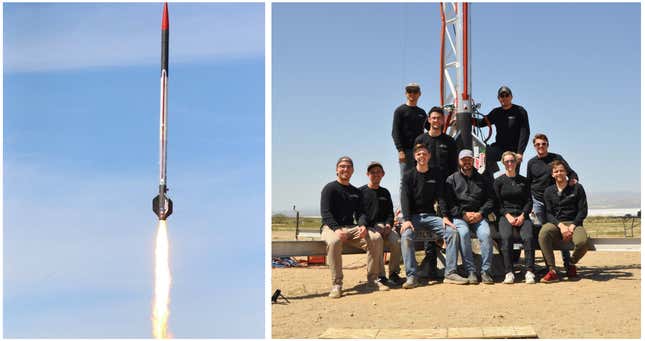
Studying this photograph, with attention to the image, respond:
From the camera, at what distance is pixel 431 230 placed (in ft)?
30.1

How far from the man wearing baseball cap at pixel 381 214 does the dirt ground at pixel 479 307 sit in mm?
434

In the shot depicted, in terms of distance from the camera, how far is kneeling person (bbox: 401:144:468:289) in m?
8.98

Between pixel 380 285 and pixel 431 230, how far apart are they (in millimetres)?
986

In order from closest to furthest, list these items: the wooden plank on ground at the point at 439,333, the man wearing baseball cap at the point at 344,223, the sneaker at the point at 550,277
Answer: the wooden plank on ground at the point at 439,333 → the man wearing baseball cap at the point at 344,223 → the sneaker at the point at 550,277

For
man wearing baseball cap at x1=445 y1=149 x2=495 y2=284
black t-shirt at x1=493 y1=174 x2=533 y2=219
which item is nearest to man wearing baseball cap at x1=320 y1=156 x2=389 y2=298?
man wearing baseball cap at x1=445 y1=149 x2=495 y2=284

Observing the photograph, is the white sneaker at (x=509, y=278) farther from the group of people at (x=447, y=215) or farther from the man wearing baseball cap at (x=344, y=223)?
the man wearing baseball cap at (x=344, y=223)

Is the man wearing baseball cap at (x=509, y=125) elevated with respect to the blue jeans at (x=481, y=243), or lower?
elevated

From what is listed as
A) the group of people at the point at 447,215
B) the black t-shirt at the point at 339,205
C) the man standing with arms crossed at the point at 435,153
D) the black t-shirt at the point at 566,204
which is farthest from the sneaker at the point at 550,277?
the black t-shirt at the point at 339,205

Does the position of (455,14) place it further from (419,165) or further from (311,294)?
(311,294)

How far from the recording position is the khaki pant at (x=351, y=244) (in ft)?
28.5

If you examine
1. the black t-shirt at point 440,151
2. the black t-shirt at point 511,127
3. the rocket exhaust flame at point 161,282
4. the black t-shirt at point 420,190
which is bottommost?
the rocket exhaust flame at point 161,282

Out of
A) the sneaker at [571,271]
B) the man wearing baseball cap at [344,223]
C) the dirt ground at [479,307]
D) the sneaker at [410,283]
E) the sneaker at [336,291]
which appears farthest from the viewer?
the sneaker at [571,271]

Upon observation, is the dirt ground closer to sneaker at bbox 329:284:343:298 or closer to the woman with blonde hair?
sneaker at bbox 329:284:343:298

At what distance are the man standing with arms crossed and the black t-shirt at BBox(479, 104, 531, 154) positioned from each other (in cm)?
117
